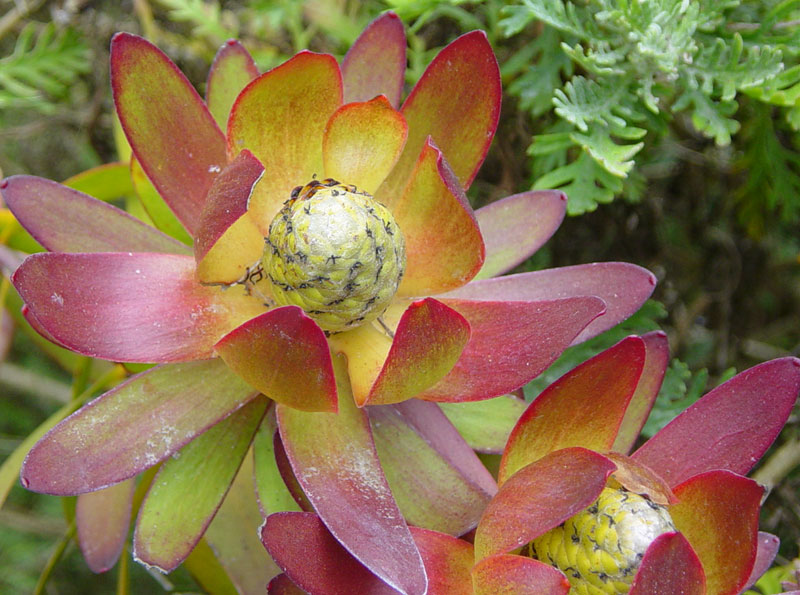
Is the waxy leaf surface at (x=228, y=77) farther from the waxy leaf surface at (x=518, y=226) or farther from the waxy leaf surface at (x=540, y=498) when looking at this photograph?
the waxy leaf surface at (x=540, y=498)

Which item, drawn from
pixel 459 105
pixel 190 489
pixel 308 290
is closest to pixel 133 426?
pixel 190 489

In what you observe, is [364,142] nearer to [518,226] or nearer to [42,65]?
[518,226]

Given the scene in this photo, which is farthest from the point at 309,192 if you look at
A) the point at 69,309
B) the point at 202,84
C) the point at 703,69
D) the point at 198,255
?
the point at 202,84

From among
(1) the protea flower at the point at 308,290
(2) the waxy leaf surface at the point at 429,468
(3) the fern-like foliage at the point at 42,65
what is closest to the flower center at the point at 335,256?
(1) the protea flower at the point at 308,290

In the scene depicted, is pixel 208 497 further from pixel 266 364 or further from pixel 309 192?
pixel 309 192

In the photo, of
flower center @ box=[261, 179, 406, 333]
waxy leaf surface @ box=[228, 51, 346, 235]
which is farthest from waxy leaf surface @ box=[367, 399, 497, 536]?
waxy leaf surface @ box=[228, 51, 346, 235]

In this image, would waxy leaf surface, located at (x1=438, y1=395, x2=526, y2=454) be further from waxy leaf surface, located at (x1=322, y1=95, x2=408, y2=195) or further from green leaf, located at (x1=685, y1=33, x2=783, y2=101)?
green leaf, located at (x1=685, y1=33, x2=783, y2=101)
